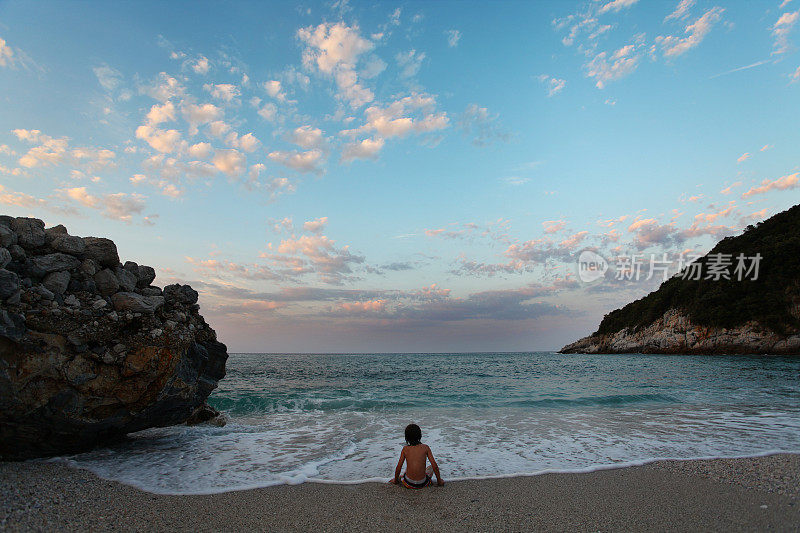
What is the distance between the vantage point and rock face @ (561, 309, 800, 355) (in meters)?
46.9

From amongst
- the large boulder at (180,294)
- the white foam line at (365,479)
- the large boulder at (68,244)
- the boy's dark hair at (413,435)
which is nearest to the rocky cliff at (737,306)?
the white foam line at (365,479)

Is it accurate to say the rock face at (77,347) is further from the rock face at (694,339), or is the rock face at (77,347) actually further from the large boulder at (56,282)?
the rock face at (694,339)

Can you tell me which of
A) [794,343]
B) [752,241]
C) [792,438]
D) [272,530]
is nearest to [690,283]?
[752,241]

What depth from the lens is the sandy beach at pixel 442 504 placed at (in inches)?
161

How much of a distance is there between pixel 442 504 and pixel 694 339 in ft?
235

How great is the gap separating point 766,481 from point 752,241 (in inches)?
3006

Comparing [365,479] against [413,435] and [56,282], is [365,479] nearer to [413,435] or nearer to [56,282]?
[413,435]

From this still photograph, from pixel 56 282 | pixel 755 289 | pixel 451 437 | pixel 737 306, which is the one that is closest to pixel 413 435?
pixel 451 437

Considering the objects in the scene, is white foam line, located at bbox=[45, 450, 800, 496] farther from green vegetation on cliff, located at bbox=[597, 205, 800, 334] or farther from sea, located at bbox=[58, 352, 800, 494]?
green vegetation on cliff, located at bbox=[597, 205, 800, 334]

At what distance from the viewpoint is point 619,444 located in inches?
309

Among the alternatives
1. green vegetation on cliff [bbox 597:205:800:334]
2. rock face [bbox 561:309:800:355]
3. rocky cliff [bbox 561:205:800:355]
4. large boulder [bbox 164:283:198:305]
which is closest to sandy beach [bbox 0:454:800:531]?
large boulder [bbox 164:283:198:305]

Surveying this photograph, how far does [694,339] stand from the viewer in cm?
5812

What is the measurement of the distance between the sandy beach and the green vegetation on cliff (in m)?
60.4

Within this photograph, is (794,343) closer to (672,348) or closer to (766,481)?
(672,348)
